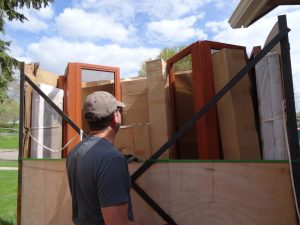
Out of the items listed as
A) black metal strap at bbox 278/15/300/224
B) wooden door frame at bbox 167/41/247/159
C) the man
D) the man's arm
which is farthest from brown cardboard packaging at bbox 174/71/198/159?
the man's arm

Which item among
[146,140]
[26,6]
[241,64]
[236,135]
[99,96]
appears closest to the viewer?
[99,96]

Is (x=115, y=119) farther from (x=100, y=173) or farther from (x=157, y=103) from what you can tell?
(x=157, y=103)

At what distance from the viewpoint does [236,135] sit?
261cm

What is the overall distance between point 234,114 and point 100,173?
1388 mm

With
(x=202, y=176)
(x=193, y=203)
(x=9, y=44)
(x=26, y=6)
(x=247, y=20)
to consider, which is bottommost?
(x=193, y=203)

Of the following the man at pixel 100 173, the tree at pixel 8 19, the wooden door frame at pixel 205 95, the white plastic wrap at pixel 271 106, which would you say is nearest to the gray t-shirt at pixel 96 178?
the man at pixel 100 173

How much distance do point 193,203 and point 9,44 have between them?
652 inches

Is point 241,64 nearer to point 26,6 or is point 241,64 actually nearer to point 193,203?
point 193,203

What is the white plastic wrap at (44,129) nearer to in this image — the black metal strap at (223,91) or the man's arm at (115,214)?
the black metal strap at (223,91)

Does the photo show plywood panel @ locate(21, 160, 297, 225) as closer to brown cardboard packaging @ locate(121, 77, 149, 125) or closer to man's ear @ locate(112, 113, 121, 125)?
man's ear @ locate(112, 113, 121, 125)

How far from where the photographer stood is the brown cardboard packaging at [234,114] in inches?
103

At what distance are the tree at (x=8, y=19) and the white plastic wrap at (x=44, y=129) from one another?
508 inches

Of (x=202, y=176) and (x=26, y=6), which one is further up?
(x=26, y=6)

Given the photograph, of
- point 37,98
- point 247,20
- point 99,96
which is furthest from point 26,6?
point 99,96
